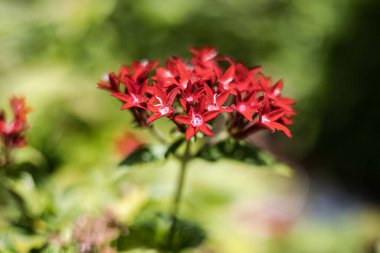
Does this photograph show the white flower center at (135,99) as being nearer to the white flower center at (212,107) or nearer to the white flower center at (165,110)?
the white flower center at (165,110)

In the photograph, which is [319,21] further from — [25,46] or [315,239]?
[25,46]

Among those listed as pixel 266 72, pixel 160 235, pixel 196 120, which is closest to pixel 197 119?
pixel 196 120

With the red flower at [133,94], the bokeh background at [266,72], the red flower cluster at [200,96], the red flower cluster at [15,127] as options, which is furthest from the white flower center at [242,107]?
the bokeh background at [266,72]

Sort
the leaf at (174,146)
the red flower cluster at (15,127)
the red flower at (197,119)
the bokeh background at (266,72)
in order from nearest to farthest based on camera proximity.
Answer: the red flower at (197,119), the leaf at (174,146), the red flower cluster at (15,127), the bokeh background at (266,72)

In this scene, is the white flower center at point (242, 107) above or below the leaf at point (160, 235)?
above

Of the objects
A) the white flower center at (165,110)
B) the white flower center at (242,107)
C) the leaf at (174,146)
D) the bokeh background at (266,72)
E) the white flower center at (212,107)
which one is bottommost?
the leaf at (174,146)

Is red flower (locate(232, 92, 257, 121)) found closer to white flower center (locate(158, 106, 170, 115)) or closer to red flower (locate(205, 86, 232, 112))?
red flower (locate(205, 86, 232, 112))
